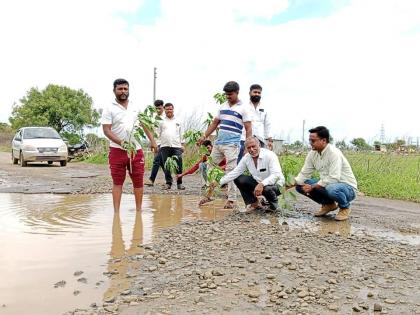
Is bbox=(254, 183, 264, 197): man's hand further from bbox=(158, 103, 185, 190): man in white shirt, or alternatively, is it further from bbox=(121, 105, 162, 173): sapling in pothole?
bbox=(158, 103, 185, 190): man in white shirt

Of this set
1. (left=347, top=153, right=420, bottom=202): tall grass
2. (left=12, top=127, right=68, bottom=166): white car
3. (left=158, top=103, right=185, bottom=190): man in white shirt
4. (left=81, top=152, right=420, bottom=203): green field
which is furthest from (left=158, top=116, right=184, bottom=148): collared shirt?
(left=12, top=127, right=68, bottom=166): white car

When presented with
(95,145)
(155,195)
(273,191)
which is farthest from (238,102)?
(95,145)

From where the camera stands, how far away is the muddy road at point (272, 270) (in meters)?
2.74

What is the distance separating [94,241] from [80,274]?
3.24 feet

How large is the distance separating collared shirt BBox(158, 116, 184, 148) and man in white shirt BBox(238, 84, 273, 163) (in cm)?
217

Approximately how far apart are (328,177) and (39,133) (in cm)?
1298

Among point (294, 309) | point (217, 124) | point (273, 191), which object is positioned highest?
point (217, 124)

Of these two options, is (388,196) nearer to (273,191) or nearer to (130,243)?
(273,191)

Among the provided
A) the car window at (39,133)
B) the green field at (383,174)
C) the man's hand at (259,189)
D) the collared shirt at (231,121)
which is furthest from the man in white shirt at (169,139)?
the car window at (39,133)

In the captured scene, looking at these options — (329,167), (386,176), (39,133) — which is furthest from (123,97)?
(39,133)

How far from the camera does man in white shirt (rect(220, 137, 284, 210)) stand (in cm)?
540

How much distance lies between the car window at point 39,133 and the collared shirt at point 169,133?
8.72 m

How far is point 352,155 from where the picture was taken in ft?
45.6

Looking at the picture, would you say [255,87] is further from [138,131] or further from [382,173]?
[382,173]
